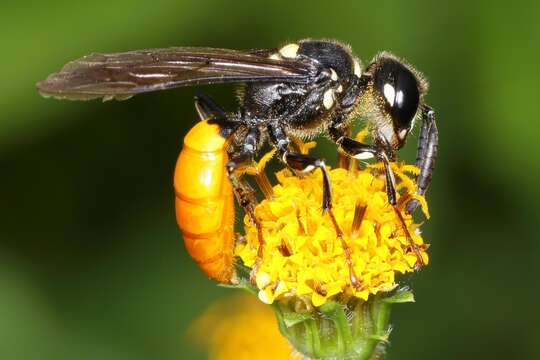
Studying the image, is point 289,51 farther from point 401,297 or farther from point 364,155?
point 401,297

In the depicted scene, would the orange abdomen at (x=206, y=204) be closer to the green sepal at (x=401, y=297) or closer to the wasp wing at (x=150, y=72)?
the wasp wing at (x=150, y=72)

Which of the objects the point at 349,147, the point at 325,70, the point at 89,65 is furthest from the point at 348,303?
the point at 89,65

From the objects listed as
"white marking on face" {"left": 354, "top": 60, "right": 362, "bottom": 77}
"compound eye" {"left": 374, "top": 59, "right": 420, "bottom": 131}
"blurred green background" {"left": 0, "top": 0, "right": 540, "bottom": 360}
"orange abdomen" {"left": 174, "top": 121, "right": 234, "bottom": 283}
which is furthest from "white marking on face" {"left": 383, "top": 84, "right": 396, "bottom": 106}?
"blurred green background" {"left": 0, "top": 0, "right": 540, "bottom": 360}

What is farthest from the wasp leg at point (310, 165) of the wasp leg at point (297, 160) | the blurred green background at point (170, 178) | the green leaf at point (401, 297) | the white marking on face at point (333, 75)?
the blurred green background at point (170, 178)

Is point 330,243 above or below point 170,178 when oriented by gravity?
above

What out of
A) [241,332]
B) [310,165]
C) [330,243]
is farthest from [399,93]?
[241,332]

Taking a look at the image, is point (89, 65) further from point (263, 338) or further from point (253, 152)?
point (263, 338)
